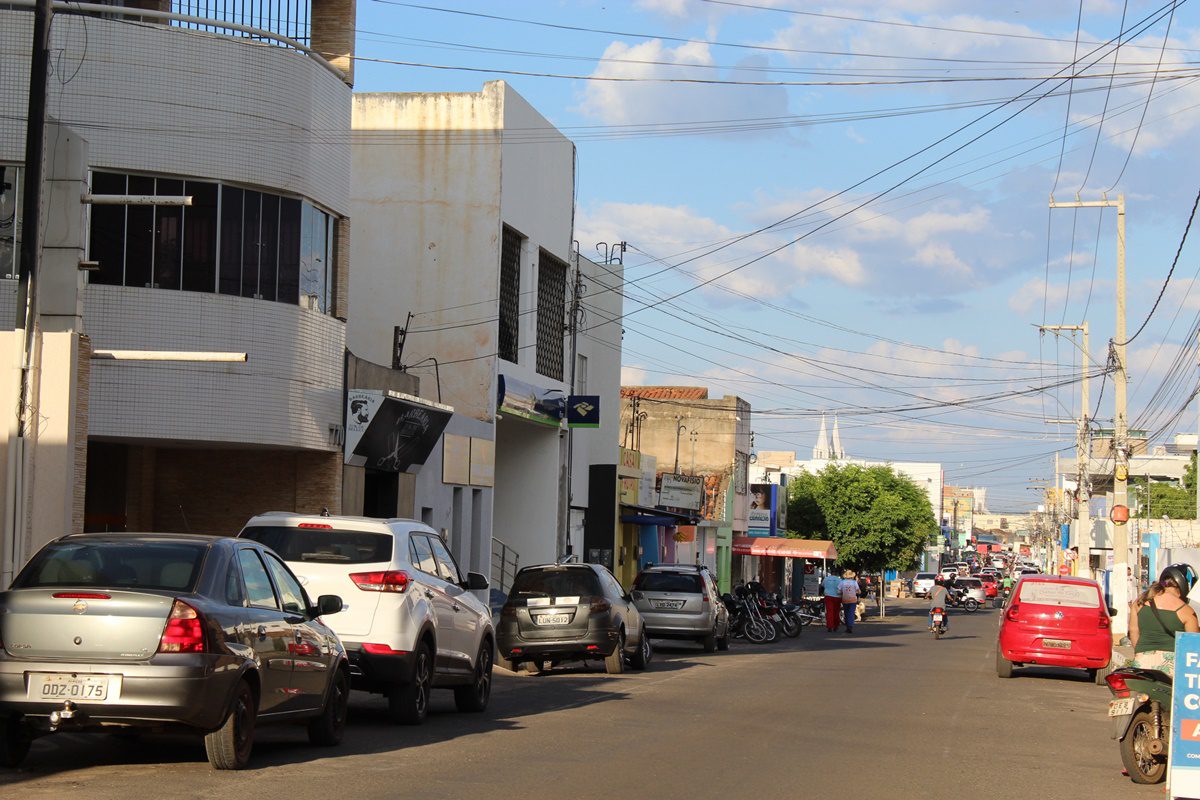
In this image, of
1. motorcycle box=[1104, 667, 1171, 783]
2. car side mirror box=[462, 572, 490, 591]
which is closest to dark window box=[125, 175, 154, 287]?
car side mirror box=[462, 572, 490, 591]

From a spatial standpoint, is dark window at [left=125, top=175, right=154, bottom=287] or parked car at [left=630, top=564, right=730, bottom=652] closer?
dark window at [left=125, top=175, right=154, bottom=287]

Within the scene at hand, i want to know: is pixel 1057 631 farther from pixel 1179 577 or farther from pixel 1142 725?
pixel 1142 725

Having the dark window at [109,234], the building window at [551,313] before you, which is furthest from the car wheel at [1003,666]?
the building window at [551,313]

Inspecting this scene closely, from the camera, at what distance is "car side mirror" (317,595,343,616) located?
11.9 m

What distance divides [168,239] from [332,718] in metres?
12.3

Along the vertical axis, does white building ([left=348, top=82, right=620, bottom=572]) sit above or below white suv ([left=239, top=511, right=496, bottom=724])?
above

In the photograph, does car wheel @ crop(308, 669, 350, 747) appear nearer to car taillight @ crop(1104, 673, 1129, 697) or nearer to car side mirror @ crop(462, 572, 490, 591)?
car side mirror @ crop(462, 572, 490, 591)

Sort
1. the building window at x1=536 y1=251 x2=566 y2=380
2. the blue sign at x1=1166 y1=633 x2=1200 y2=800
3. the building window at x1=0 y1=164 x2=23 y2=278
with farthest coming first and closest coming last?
the building window at x1=536 y1=251 x2=566 y2=380 < the building window at x1=0 y1=164 x2=23 y2=278 < the blue sign at x1=1166 y1=633 x2=1200 y2=800

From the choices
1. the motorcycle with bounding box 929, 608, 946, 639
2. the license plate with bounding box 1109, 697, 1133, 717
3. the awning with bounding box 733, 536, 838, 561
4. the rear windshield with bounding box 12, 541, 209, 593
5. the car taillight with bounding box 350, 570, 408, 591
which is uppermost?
the rear windshield with bounding box 12, 541, 209, 593

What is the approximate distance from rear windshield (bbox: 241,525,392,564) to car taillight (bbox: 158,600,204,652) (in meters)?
3.93

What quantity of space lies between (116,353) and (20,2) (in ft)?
23.3

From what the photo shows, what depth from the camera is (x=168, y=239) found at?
894 inches

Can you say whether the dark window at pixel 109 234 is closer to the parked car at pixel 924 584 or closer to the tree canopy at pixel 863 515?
the tree canopy at pixel 863 515

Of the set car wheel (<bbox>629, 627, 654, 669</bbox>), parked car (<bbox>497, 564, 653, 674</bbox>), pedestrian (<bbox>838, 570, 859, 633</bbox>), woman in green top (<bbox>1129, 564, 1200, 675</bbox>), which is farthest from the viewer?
pedestrian (<bbox>838, 570, 859, 633</bbox>)
